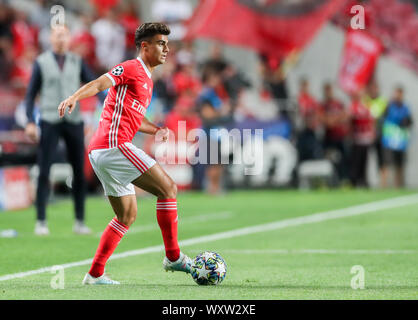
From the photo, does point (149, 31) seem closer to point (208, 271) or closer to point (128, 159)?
point (128, 159)

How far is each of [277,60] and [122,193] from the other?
51.4ft

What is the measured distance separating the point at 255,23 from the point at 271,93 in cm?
215

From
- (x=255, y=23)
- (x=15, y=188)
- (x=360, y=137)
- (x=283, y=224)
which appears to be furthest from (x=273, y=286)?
(x=360, y=137)

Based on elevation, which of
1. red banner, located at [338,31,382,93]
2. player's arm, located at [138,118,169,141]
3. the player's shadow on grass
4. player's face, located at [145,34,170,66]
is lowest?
the player's shadow on grass

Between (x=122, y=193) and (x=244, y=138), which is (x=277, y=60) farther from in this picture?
(x=122, y=193)

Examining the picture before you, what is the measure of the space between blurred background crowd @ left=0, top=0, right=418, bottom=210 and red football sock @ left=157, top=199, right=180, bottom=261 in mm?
11691

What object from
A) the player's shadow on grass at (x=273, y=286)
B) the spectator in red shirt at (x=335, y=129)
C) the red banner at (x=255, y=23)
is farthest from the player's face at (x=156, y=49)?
the spectator in red shirt at (x=335, y=129)

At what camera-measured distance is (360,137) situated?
21.8 meters

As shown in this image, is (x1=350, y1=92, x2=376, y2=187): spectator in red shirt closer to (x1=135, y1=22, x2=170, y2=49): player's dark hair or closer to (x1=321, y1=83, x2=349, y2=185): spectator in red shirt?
(x1=321, y1=83, x2=349, y2=185): spectator in red shirt

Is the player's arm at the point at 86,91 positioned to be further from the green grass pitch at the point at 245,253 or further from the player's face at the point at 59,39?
the player's face at the point at 59,39

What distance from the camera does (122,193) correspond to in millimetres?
7434

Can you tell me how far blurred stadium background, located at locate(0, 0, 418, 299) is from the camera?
17.6 metres

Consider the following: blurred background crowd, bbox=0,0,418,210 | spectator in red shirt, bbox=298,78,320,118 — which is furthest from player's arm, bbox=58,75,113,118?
spectator in red shirt, bbox=298,78,320,118

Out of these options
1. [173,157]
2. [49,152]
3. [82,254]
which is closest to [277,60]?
[173,157]
